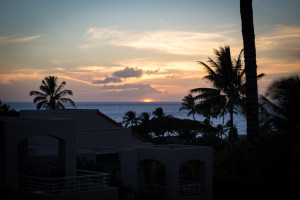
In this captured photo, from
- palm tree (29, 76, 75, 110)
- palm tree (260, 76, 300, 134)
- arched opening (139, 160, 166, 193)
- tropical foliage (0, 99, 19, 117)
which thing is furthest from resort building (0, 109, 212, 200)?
palm tree (29, 76, 75, 110)

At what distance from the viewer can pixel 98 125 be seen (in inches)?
1031

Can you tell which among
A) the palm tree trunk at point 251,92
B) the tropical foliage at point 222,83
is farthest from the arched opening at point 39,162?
the tropical foliage at point 222,83

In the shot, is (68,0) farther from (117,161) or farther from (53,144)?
(117,161)

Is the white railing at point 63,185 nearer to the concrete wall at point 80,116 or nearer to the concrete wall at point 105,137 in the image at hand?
the concrete wall at point 105,137

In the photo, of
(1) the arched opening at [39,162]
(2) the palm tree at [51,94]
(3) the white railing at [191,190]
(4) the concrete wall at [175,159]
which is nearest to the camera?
(1) the arched opening at [39,162]

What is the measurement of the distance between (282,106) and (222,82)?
10008 mm

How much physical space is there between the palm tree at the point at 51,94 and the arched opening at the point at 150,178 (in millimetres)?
22265

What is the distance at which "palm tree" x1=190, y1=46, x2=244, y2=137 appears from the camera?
1124 inches

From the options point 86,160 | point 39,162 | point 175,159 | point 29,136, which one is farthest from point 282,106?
point 29,136

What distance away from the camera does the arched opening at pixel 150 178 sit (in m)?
23.3

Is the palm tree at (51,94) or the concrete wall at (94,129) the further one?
the palm tree at (51,94)

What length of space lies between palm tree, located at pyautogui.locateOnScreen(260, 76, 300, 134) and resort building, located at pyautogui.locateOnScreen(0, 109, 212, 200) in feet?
16.0

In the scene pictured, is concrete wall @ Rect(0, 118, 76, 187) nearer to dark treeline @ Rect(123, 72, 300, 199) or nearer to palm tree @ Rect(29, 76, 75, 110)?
dark treeline @ Rect(123, 72, 300, 199)

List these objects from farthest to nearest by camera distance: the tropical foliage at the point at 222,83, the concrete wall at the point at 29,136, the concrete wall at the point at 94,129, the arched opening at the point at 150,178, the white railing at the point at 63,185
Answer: the tropical foliage at the point at 222,83
the concrete wall at the point at 94,129
the arched opening at the point at 150,178
the white railing at the point at 63,185
the concrete wall at the point at 29,136
